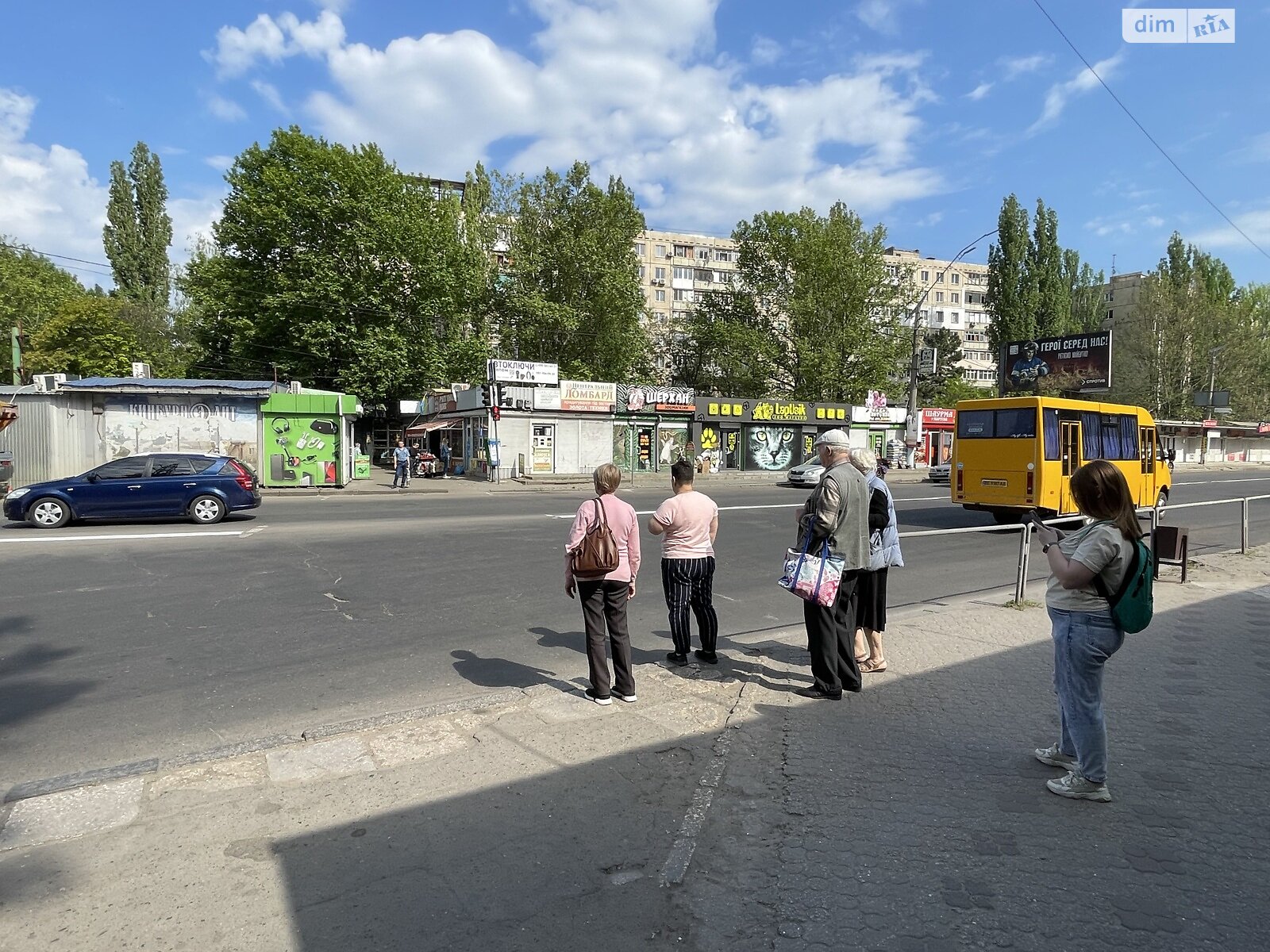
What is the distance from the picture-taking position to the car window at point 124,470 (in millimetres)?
13734

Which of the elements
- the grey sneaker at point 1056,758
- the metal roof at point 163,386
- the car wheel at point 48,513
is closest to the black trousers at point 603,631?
the grey sneaker at point 1056,758

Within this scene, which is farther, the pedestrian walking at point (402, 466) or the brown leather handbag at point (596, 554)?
the pedestrian walking at point (402, 466)

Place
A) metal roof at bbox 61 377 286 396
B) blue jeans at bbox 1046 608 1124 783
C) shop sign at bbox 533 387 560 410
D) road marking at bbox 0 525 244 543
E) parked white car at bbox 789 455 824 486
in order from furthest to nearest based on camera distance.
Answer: shop sign at bbox 533 387 560 410 → parked white car at bbox 789 455 824 486 → metal roof at bbox 61 377 286 396 → road marking at bbox 0 525 244 543 → blue jeans at bbox 1046 608 1124 783

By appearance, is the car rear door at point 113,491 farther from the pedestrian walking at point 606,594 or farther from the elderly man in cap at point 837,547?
the elderly man in cap at point 837,547

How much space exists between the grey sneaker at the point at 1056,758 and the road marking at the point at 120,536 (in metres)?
12.5

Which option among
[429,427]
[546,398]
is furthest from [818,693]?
[429,427]

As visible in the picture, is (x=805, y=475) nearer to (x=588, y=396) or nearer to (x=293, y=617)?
(x=588, y=396)

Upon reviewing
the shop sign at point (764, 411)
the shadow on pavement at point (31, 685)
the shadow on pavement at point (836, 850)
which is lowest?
the shadow on pavement at point (836, 850)

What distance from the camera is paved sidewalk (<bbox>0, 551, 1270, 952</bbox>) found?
262 centimetres

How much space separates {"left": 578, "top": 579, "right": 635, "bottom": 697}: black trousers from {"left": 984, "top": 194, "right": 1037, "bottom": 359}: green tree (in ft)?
194

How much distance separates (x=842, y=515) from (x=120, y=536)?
12411mm

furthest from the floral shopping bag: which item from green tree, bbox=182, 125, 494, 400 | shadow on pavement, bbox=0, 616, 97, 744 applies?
green tree, bbox=182, 125, 494, 400

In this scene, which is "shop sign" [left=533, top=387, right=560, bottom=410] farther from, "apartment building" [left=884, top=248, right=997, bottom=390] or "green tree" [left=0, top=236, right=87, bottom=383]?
"apartment building" [left=884, top=248, right=997, bottom=390]

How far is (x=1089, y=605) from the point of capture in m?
3.54
